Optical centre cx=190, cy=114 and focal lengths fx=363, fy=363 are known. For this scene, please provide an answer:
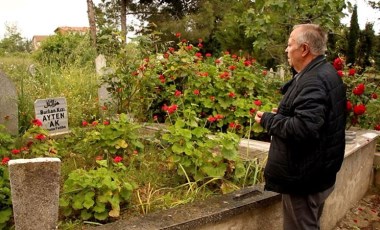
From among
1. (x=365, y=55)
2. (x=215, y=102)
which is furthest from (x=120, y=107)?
(x=365, y=55)

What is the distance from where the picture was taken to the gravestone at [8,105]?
173 inches

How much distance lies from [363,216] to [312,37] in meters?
2.70

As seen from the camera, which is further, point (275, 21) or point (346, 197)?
point (275, 21)

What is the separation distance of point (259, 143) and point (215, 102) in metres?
0.95

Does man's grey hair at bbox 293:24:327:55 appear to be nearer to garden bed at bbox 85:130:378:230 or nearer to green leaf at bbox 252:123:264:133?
garden bed at bbox 85:130:378:230

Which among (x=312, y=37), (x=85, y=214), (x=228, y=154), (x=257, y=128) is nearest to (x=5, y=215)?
(x=85, y=214)

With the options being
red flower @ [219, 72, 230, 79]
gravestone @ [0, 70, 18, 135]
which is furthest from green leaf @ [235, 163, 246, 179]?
gravestone @ [0, 70, 18, 135]

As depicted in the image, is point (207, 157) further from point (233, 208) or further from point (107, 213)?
point (107, 213)

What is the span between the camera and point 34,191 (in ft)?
6.56

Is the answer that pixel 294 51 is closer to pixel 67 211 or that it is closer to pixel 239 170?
pixel 239 170

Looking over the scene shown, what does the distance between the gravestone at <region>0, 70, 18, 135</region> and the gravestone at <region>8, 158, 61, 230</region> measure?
2.67 metres

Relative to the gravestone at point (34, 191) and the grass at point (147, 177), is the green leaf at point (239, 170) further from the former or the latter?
the gravestone at point (34, 191)

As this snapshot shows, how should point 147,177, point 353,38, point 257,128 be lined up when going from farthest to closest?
point 353,38 → point 257,128 → point 147,177

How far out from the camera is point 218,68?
5367 mm
